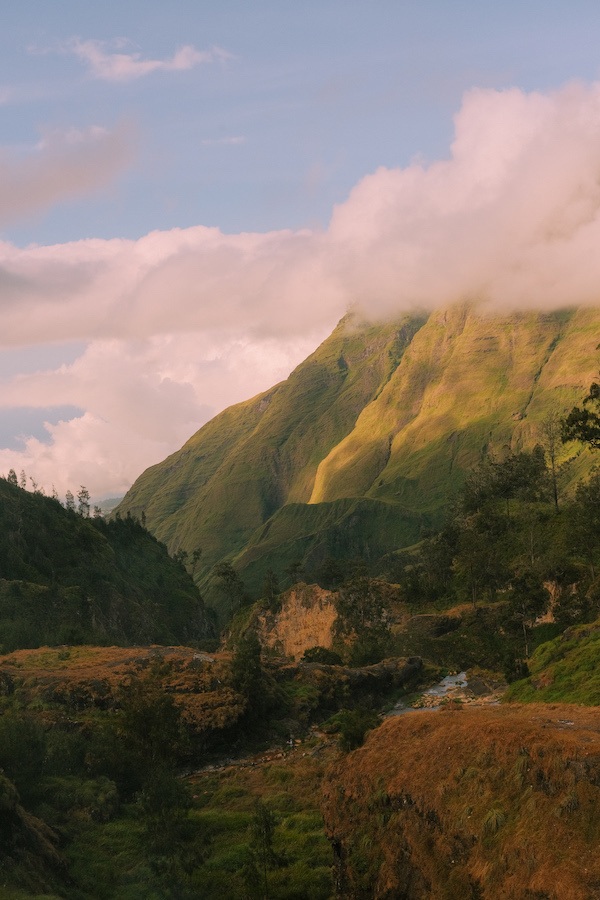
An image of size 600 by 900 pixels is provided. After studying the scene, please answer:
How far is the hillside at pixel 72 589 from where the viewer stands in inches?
4377

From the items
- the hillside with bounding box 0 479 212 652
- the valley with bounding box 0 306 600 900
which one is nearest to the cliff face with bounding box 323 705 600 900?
the valley with bounding box 0 306 600 900

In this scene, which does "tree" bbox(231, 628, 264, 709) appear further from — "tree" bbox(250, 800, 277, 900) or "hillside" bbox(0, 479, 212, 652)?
"hillside" bbox(0, 479, 212, 652)

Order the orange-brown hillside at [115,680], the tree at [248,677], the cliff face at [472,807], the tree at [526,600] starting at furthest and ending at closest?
1. the tree at [526,600]
2. the tree at [248,677]
3. the orange-brown hillside at [115,680]
4. the cliff face at [472,807]

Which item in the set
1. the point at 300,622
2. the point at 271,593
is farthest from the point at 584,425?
the point at 271,593

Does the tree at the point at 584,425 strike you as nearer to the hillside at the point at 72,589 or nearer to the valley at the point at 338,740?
the valley at the point at 338,740

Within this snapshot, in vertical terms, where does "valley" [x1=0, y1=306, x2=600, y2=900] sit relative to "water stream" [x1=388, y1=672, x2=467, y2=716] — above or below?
above

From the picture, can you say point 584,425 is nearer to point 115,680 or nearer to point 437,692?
point 437,692

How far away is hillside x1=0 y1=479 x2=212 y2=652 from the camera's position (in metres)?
111

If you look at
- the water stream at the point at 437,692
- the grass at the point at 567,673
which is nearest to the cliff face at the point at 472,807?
the grass at the point at 567,673

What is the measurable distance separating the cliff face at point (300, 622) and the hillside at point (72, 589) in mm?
26050

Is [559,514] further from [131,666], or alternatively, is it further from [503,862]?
[503,862]

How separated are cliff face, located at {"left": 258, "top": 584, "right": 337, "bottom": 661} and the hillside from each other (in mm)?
26050

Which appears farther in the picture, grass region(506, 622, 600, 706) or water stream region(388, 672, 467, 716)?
water stream region(388, 672, 467, 716)

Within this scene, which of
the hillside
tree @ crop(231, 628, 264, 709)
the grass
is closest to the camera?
the grass
